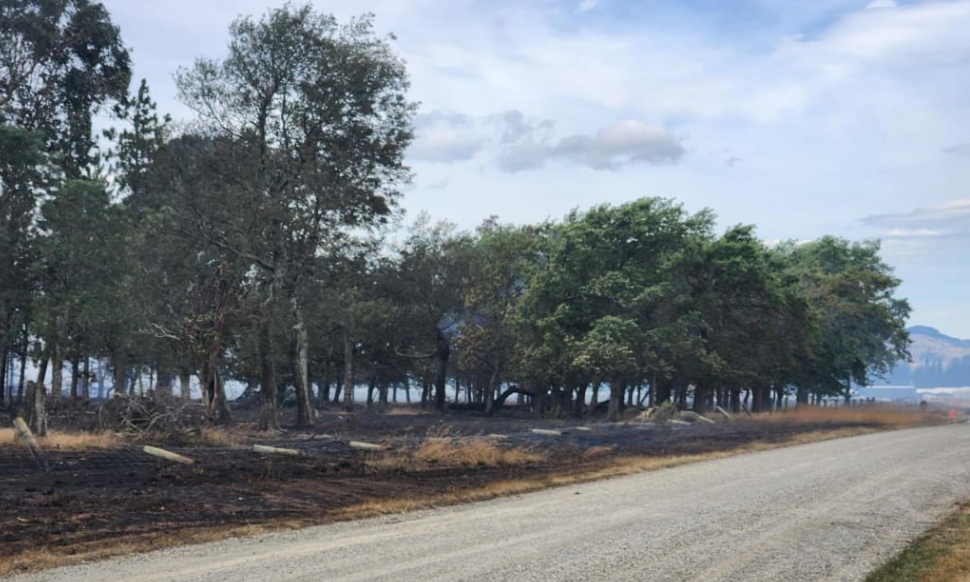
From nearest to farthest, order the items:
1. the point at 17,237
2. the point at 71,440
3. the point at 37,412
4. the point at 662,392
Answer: the point at 71,440 → the point at 37,412 → the point at 17,237 → the point at 662,392

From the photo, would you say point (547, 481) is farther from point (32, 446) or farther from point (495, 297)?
point (495, 297)

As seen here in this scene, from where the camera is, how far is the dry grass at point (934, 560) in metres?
10.9

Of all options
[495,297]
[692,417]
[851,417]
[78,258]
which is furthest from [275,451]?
[851,417]

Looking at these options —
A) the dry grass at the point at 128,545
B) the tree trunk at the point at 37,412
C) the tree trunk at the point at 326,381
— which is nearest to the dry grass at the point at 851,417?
the tree trunk at the point at 326,381

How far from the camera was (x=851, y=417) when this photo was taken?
182 feet

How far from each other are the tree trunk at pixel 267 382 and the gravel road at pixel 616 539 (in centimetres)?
1806

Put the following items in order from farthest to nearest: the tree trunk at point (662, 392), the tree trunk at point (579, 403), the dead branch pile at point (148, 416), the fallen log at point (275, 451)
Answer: the tree trunk at point (579, 403), the tree trunk at point (662, 392), the dead branch pile at point (148, 416), the fallen log at point (275, 451)

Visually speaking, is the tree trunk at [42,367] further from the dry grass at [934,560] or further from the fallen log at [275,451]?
the dry grass at [934,560]

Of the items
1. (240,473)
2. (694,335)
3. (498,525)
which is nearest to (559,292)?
(694,335)

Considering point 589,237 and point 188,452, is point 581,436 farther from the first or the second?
point 589,237

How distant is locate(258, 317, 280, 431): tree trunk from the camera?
35.4 m

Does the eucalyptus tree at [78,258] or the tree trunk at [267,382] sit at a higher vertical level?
the eucalyptus tree at [78,258]

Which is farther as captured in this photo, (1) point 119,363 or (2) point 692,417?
(2) point 692,417

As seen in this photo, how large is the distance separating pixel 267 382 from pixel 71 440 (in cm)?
1206
